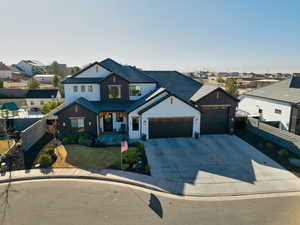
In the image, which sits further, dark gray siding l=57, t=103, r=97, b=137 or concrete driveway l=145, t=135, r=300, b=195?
dark gray siding l=57, t=103, r=97, b=137

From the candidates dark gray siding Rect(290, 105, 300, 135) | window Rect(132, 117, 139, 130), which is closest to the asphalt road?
window Rect(132, 117, 139, 130)

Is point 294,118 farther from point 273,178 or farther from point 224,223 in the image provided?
point 224,223

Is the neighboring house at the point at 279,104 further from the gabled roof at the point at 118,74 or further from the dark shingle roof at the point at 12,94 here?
the dark shingle roof at the point at 12,94

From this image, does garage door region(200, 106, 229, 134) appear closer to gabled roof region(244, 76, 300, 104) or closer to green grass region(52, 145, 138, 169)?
gabled roof region(244, 76, 300, 104)

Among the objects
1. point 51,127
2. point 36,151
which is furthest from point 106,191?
point 51,127

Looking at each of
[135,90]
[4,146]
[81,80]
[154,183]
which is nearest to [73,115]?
[81,80]

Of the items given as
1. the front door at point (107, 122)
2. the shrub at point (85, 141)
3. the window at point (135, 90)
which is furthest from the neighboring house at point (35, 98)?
the shrub at point (85, 141)

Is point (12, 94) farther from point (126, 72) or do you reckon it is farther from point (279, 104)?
point (279, 104)
